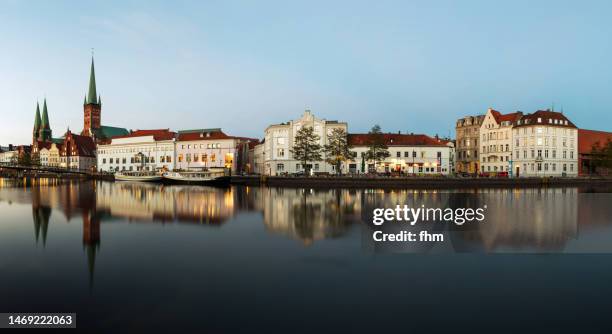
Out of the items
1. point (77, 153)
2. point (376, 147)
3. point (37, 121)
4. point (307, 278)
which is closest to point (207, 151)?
point (376, 147)

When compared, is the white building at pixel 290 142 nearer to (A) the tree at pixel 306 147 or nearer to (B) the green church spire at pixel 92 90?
(A) the tree at pixel 306 147

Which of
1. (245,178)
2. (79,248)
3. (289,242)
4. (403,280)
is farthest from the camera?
(245,178)

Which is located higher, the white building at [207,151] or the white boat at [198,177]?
the white building at [207,151]

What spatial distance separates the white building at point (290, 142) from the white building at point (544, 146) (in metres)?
34.0

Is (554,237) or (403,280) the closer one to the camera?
(403,280)

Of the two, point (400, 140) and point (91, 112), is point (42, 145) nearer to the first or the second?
point (91, 112)

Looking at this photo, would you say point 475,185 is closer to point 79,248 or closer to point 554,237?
point 554,237

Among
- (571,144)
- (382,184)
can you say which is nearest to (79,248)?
(382,184)

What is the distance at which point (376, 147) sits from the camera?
69.4 m

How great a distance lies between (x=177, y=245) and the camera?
1608cm

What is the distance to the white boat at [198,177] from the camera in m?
67.5

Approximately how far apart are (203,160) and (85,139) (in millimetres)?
67346

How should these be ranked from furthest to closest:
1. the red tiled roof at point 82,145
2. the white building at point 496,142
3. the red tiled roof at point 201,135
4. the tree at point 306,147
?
the red tiled roof at point 82,145 → the red tiled roof at point 201,135 → the white building at point 496,142 → the tree at point 306,147

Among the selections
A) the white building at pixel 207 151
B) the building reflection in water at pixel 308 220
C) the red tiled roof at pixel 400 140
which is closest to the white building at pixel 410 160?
the red tiled roof at pixel 400 140
